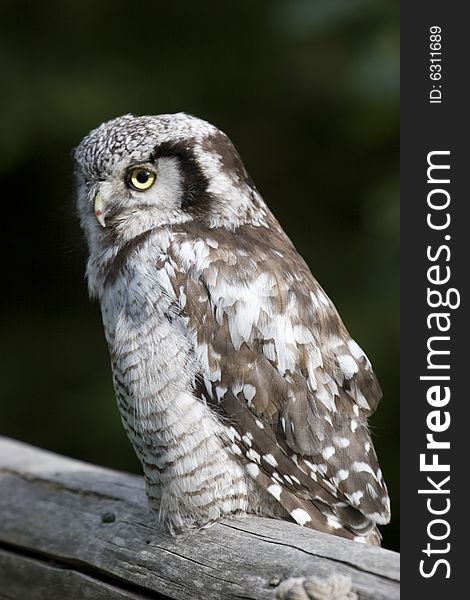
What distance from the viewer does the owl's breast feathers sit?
2.76 m

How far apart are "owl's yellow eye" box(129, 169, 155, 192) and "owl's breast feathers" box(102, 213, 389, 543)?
0.18m

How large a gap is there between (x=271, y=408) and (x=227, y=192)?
0.72m

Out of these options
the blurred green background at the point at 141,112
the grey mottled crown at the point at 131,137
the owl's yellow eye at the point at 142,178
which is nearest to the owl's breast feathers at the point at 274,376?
the owl's yellow eye at the point at 142,178

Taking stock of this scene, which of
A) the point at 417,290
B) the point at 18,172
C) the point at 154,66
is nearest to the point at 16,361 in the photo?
the point at 18,172

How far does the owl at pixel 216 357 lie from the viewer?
275 cm

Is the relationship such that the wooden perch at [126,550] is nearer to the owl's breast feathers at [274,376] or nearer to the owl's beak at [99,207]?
the owl's breast feathers at [274,376]

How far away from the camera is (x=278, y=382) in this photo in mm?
2779

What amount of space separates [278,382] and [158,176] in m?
0.77

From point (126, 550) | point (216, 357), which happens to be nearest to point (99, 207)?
point (216, 357)

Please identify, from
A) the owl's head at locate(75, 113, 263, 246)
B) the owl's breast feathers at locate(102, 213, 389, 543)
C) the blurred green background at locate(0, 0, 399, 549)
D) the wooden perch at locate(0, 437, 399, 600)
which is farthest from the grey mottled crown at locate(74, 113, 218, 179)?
the blurred green background at locate(0, 0, 399, 549)

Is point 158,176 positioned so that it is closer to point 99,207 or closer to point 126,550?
point 99,207

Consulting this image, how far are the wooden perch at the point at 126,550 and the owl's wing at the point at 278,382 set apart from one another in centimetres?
19

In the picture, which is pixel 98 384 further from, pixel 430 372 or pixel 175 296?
pixel 430 372

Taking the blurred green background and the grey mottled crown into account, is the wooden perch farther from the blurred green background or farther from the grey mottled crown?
the blurred green background
